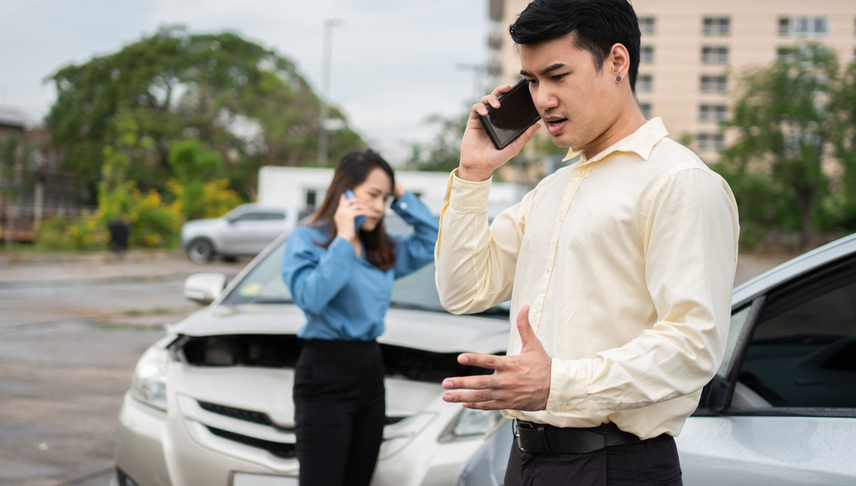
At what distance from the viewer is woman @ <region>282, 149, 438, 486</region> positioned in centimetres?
258

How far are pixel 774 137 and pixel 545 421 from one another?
3434cm

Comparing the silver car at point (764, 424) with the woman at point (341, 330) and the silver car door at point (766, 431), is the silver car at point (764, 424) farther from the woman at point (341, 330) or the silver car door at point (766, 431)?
the woman at point (341, 330)

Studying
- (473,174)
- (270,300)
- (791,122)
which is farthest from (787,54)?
(473,174)

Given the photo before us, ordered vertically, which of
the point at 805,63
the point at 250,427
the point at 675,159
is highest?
the point at 805,63

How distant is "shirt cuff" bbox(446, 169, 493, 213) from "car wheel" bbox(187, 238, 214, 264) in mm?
21459

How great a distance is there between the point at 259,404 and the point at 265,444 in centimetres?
16

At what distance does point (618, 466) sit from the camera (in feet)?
4.82

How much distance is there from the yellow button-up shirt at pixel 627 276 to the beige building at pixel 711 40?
187 ft

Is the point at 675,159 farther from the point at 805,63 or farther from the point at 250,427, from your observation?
the point at 805,63

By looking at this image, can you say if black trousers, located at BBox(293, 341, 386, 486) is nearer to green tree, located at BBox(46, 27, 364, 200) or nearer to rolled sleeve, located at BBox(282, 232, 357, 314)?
rolled sleeve, located at BBox(282, 232, 357, 314)

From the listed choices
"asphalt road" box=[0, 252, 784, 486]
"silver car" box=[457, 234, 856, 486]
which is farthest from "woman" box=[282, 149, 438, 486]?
"asphalt road" box=[0, 252, 784, 486]

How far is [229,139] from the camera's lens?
1508 inches

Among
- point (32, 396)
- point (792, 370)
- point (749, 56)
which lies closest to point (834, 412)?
point (792, 370)

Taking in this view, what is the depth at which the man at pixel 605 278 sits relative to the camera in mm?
1317
